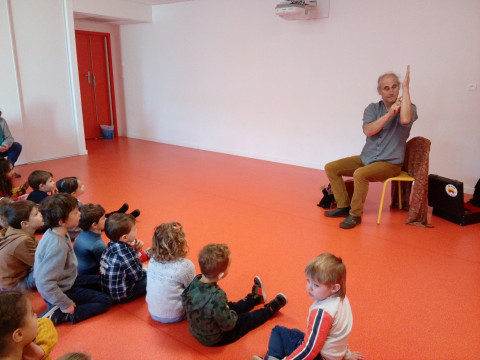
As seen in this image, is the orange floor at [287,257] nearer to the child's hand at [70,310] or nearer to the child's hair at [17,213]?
the child's hand at [70,310]

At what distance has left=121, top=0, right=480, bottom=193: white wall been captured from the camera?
14.5 ft

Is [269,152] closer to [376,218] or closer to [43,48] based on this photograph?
[376,218]

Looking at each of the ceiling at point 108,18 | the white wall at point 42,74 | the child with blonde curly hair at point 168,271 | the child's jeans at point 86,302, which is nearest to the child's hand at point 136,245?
the child's jeans at point 86,302

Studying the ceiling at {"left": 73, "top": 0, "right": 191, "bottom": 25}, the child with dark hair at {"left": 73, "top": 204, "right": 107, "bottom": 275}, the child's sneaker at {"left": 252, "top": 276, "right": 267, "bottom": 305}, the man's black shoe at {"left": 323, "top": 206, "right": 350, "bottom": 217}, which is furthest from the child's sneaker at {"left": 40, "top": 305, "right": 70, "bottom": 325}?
the ceiling at {"left": 73, "top": 0, "right": 191, "bottom": 25}

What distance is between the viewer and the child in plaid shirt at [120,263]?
2311 millimetres

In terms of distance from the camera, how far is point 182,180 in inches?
199

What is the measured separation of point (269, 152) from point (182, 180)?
67.3 inches

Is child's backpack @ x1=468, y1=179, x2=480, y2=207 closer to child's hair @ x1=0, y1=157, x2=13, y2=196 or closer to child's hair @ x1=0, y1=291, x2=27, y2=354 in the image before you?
child's hair @ x1=0, y1=291, x2=27, y2=354

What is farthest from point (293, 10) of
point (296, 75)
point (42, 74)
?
point (42, 74)

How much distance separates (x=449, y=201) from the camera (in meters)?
3.67

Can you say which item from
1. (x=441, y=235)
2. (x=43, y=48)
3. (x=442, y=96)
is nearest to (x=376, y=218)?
(x=441, y=235)

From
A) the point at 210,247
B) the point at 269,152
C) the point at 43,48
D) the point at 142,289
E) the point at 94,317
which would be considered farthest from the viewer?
the point at 269,152

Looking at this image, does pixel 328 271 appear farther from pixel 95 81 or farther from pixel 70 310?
pixel 95 81

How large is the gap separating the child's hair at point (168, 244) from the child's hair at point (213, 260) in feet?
0.80
